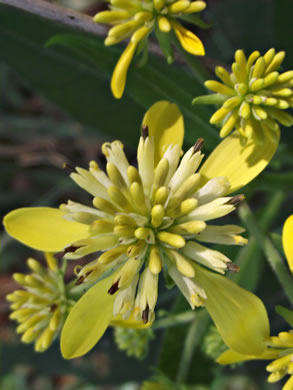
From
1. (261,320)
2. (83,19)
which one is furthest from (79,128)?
(261,320)

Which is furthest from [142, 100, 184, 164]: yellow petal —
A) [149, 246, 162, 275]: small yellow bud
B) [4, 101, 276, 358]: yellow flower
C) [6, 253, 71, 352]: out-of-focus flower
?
[6, 253, 71, 352]: out-of-focus flower

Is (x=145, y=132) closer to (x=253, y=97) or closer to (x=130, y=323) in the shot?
(x=253, y=97)

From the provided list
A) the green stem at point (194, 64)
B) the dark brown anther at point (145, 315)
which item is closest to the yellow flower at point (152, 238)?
the dark brown anther at point (145, 315)

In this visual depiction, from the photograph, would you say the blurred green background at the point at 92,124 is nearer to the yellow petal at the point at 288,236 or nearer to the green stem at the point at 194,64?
the green stem at the point at 194,64

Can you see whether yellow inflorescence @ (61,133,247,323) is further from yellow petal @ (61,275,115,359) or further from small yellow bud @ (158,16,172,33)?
small yellow bud @ (158,16,172,33)

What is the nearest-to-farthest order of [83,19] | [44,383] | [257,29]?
[83,19] < [257,29] < [44,383]

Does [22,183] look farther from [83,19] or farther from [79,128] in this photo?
[83,19]
